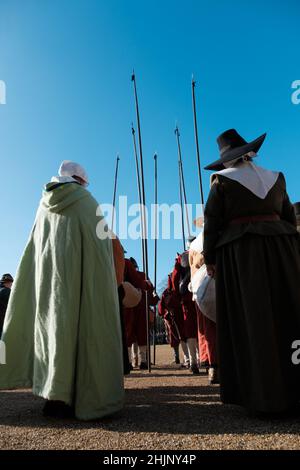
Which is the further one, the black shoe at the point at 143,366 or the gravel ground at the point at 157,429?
the black shoe at the point at 143,366

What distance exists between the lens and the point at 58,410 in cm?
306

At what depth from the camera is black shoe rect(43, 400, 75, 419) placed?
295 centimetres

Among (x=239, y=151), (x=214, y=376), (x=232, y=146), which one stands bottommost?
(x=214, y=376)

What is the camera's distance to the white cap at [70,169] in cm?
361

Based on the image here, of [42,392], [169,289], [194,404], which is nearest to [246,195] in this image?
[194,404]

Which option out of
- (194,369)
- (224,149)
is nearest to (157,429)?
(224,149)

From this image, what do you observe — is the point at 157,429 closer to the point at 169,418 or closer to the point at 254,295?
the point at 169,418

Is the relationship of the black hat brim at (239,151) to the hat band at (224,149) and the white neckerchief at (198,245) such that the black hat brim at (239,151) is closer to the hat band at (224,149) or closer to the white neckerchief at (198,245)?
the hat band at (224,149)

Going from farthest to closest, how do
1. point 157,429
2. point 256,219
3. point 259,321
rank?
1. point 256,219
2. point 259,321
3. point 157,429

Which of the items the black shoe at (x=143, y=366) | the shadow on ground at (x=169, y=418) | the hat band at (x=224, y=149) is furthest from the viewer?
the black shoe at (x=143, y=366)

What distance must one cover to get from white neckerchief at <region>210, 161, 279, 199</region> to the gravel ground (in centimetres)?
148

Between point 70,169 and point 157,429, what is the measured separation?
6.89 ft

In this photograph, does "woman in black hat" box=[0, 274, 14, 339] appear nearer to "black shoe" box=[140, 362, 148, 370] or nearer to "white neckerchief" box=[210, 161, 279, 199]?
"black shoe" box=[140, 362, 148, 370]

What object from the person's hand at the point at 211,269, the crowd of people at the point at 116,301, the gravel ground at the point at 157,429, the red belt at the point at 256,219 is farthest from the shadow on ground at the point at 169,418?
the red belt at the point at 256,219
